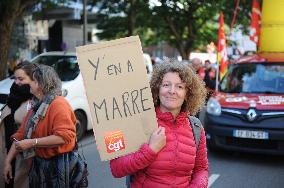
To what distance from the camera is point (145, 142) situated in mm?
2361

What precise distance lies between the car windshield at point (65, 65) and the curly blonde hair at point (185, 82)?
635cm

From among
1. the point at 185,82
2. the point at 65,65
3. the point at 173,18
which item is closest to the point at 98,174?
the point at 65,65

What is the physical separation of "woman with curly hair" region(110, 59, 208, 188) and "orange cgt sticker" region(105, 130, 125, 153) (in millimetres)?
92

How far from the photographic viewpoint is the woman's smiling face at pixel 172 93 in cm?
253

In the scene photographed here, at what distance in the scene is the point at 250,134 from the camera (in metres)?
6.93

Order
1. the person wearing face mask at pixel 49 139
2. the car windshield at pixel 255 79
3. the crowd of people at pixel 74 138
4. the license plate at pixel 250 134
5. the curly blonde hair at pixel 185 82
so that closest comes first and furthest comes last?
the crowd of people at pixel 74 138
the curly blonde hair at pixel 185 82
the person wearing face mask at pixel 49 139
the license plate at pixel 250 134
the car windshield at pixel 255 79

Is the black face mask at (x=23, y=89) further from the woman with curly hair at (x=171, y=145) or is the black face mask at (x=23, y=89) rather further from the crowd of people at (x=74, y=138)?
the woman with curly hair at (x=171, y=145)

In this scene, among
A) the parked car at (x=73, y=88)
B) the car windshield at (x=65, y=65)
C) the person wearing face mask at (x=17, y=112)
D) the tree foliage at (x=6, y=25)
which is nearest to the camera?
the person wearing face mask at (x=17, y=112)

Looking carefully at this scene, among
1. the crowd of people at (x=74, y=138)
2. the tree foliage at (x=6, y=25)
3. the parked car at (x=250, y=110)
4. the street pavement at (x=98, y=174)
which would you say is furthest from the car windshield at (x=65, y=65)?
the crowd of people at (x=74, y=138)

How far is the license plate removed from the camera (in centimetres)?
686

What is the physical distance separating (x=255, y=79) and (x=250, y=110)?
0.94m

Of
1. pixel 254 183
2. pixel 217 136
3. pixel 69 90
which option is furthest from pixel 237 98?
pixel 69 90

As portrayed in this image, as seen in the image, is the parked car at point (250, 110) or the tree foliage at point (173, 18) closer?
the parked car at point (250, 110)

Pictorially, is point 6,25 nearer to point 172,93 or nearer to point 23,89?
point 23,89
